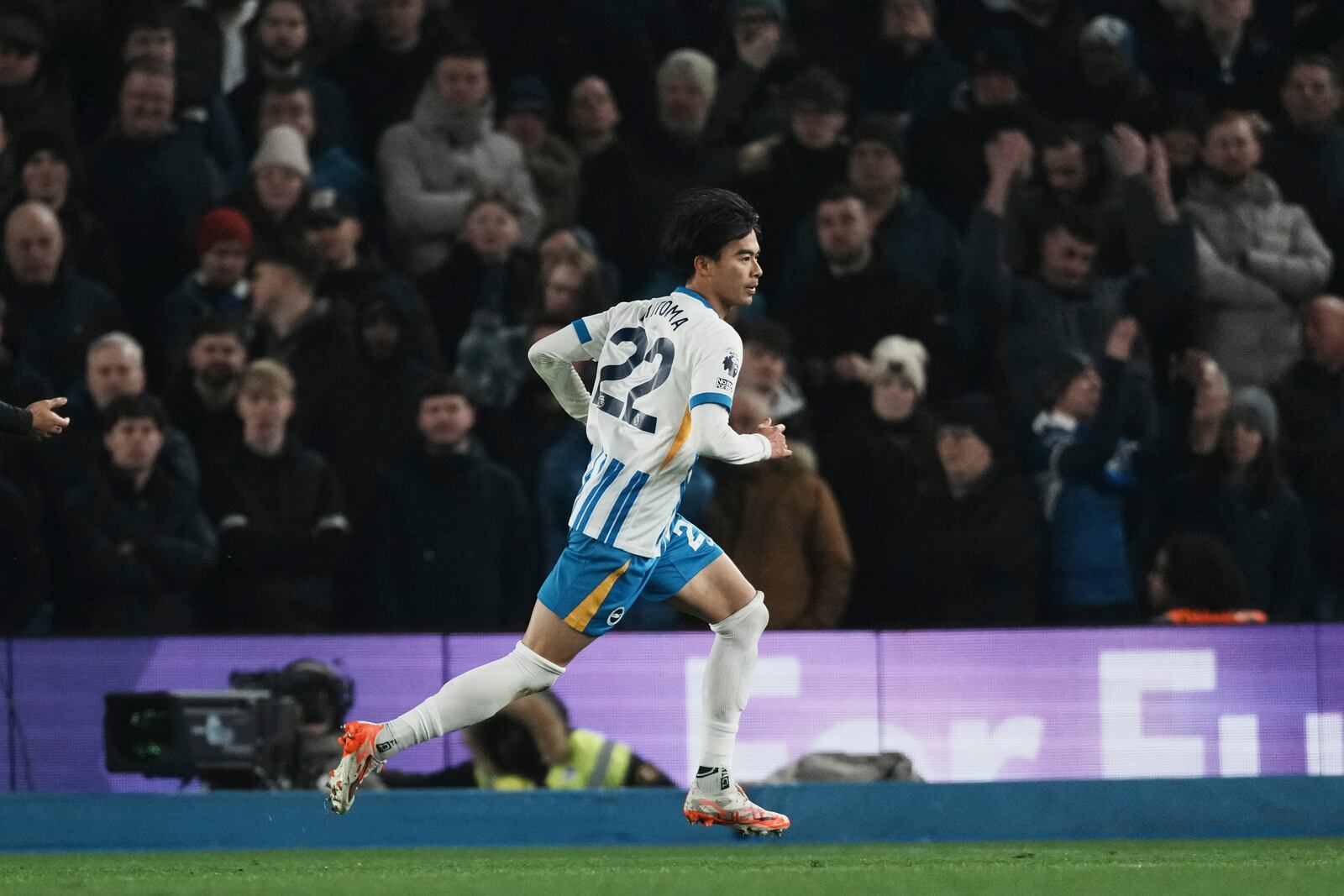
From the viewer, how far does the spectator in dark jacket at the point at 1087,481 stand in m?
8.91

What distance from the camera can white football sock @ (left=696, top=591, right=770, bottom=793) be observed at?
5.94 meters

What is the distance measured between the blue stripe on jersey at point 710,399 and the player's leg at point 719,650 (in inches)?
21.0

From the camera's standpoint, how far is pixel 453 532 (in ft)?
28.9

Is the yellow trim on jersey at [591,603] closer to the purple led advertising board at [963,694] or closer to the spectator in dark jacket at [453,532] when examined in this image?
the purple led advertising board at [963,694]

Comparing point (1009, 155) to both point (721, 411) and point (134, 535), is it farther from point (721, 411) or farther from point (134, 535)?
point (721, 411)

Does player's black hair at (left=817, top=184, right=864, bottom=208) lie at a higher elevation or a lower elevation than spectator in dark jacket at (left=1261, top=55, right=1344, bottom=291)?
lower

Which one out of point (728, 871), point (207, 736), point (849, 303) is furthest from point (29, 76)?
point (728, 871)

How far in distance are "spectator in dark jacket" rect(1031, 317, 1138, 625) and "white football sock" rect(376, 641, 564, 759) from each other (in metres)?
3.68

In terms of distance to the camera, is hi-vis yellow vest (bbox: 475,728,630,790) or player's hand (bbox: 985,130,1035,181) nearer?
hi-vis yellow vest (bbox: 475,728,630,790)

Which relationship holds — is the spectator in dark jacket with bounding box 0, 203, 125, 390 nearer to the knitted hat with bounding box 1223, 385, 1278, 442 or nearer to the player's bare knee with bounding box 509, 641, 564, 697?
the player's bare knee with bounding box 509, 641, 564, 697

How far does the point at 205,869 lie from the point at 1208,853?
329 cm

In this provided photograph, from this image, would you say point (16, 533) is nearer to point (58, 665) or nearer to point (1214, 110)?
point (58, 665)

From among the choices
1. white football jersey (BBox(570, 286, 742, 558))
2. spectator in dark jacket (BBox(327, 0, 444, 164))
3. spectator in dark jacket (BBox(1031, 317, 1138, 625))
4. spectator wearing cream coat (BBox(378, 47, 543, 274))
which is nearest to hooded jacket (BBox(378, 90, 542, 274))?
spectator wearing cream coat (BBox(378, 47, 543, 274))

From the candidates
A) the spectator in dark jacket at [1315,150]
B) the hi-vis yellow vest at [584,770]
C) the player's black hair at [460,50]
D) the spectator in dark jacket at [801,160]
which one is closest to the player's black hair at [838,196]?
the spectator in dark jacket at [801,160]
